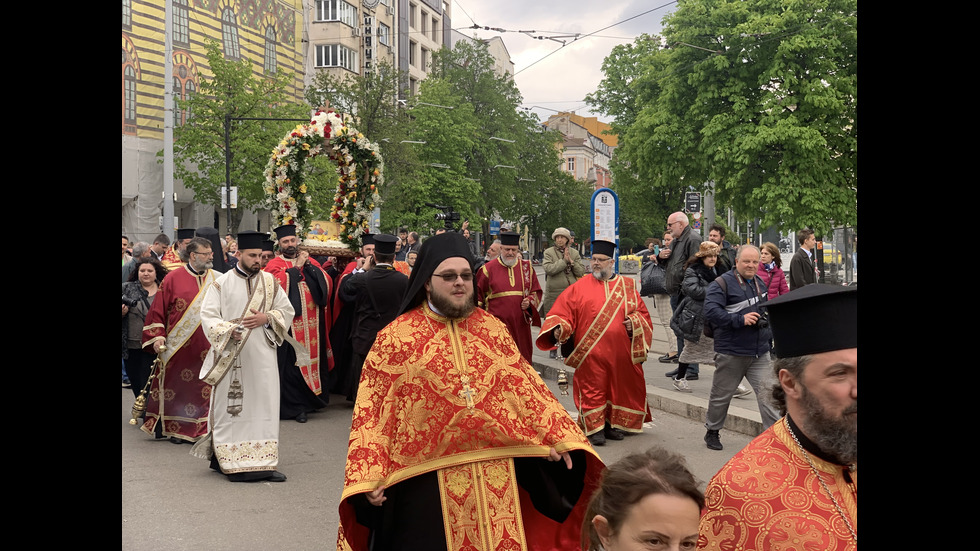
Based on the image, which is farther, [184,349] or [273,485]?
[184,349]

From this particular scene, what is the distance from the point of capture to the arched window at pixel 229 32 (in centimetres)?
4262

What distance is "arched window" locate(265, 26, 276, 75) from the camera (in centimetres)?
4606

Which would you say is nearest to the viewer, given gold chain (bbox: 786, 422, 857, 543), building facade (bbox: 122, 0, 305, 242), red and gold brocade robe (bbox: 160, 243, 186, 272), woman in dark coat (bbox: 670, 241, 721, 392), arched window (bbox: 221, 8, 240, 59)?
gold chain (bbox: 786, 422, 857, 543)

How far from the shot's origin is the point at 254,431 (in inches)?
301

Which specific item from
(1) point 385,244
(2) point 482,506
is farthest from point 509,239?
(2) point 482,506

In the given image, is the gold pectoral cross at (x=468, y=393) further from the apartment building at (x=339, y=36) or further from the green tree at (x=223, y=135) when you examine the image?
the apartment building at (x=339, y=36)

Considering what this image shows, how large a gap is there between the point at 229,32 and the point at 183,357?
121 feet

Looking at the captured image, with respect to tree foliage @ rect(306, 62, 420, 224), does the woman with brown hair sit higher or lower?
lower

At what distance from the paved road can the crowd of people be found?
30cm

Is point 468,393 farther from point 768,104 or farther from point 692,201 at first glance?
point 768,104

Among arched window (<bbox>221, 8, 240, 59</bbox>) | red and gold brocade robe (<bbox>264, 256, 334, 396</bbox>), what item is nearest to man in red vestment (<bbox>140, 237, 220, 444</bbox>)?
red and gold brocade robe (<bbox>264, 256, 334, 396</bbox>)

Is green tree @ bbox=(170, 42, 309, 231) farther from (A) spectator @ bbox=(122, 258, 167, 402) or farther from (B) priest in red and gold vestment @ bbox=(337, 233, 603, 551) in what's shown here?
(B) priest in red and gold vestment @ bbox=(337, 233, 603, 551)

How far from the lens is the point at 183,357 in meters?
9.42
